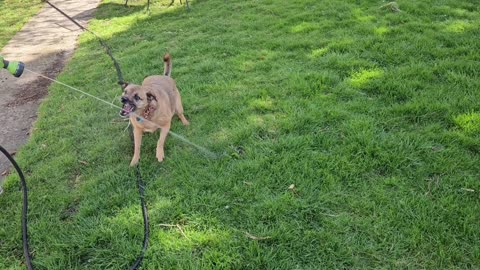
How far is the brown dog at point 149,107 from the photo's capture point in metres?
4.04

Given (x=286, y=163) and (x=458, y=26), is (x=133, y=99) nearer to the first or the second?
(x=286, y=163)

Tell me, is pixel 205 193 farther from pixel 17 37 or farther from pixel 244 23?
pixel 17 37

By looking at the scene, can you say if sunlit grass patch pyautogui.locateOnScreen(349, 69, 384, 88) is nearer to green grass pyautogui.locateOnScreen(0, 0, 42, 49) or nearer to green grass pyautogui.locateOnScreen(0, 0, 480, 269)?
green grass pyautogui.locateOnScreen(0, 0, 480, 269)

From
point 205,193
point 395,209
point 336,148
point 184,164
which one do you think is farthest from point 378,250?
point 184,164

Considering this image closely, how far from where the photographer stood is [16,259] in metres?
3.25

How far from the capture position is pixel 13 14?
1441 cm

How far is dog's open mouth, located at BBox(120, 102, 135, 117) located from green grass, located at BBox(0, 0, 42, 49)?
27.6ft

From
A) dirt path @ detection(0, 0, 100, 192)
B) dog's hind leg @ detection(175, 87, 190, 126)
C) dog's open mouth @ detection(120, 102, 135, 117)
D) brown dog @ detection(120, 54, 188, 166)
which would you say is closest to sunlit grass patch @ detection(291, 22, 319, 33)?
dog's hind leg @ detection(175, 87, 190, 126)

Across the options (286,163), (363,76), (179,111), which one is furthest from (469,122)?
(179,111)

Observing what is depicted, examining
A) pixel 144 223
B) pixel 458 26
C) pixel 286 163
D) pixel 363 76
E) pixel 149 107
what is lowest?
pixel 144 223

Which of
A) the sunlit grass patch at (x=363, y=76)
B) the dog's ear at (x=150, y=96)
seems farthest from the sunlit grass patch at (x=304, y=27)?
the dog's ear at (x=150, y=96)

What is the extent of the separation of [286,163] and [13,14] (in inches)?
581

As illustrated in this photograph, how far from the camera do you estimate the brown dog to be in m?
4.04

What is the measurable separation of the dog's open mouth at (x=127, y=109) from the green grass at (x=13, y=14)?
8.41m
